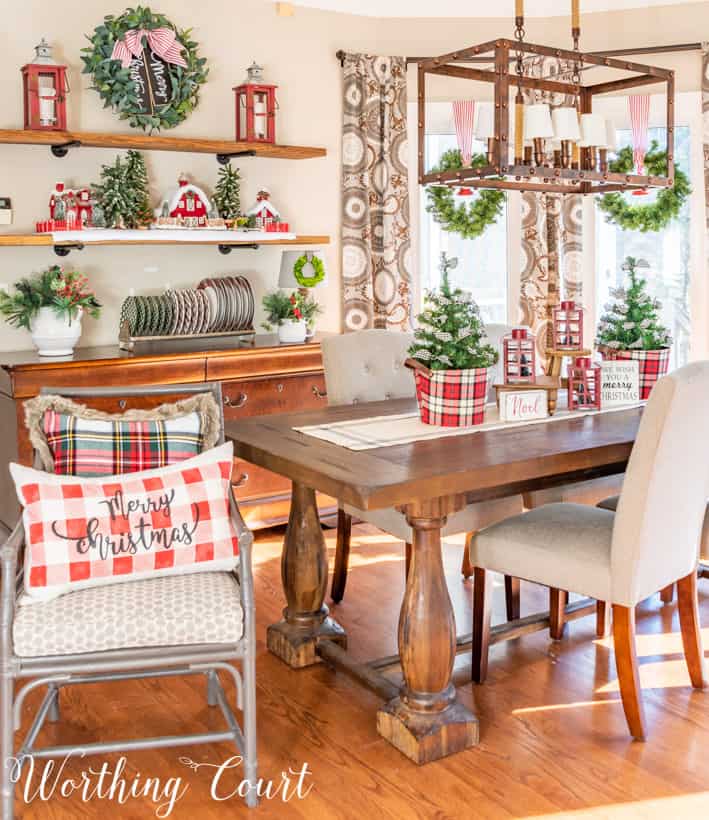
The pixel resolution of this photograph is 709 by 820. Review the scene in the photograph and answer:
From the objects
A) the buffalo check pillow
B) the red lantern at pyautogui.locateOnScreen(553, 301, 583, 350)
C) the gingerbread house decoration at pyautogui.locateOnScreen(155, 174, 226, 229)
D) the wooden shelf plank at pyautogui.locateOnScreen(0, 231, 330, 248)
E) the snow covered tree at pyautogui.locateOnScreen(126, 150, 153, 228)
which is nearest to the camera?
the buffalo check pillow

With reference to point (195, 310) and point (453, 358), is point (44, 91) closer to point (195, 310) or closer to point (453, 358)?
point (195, 310)

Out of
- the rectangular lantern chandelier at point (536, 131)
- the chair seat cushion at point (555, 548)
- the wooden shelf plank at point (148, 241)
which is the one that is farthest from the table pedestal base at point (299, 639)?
the wooden shelf plank at point (148, 241)

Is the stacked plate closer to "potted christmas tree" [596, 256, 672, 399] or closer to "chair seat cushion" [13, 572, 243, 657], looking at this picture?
"potted christmas tree" [596, 256, 672, 399]

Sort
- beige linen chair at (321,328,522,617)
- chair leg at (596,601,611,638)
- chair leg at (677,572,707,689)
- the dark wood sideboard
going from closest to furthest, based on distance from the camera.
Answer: chair leg at (677,572,707,689) < chair leg at (596,601,611,638) < beige linen chair at (321,328,522,617) < the dark wood sideboard

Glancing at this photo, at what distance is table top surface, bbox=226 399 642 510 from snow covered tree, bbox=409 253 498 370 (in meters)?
0.22

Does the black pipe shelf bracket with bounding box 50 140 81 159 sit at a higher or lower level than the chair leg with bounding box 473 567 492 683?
higher

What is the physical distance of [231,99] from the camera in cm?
484

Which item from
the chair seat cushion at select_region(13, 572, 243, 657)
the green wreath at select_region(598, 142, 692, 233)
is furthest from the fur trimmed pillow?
the green wreath at select_region(598, 142, 692, 233)

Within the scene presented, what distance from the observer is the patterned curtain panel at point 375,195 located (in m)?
5.11

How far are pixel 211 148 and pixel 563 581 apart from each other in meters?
2.82

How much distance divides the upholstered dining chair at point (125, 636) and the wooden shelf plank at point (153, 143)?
234cm

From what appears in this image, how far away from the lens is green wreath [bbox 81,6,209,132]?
431 cm

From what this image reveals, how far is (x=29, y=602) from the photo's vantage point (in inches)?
87.8

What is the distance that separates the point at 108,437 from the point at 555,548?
125cm
